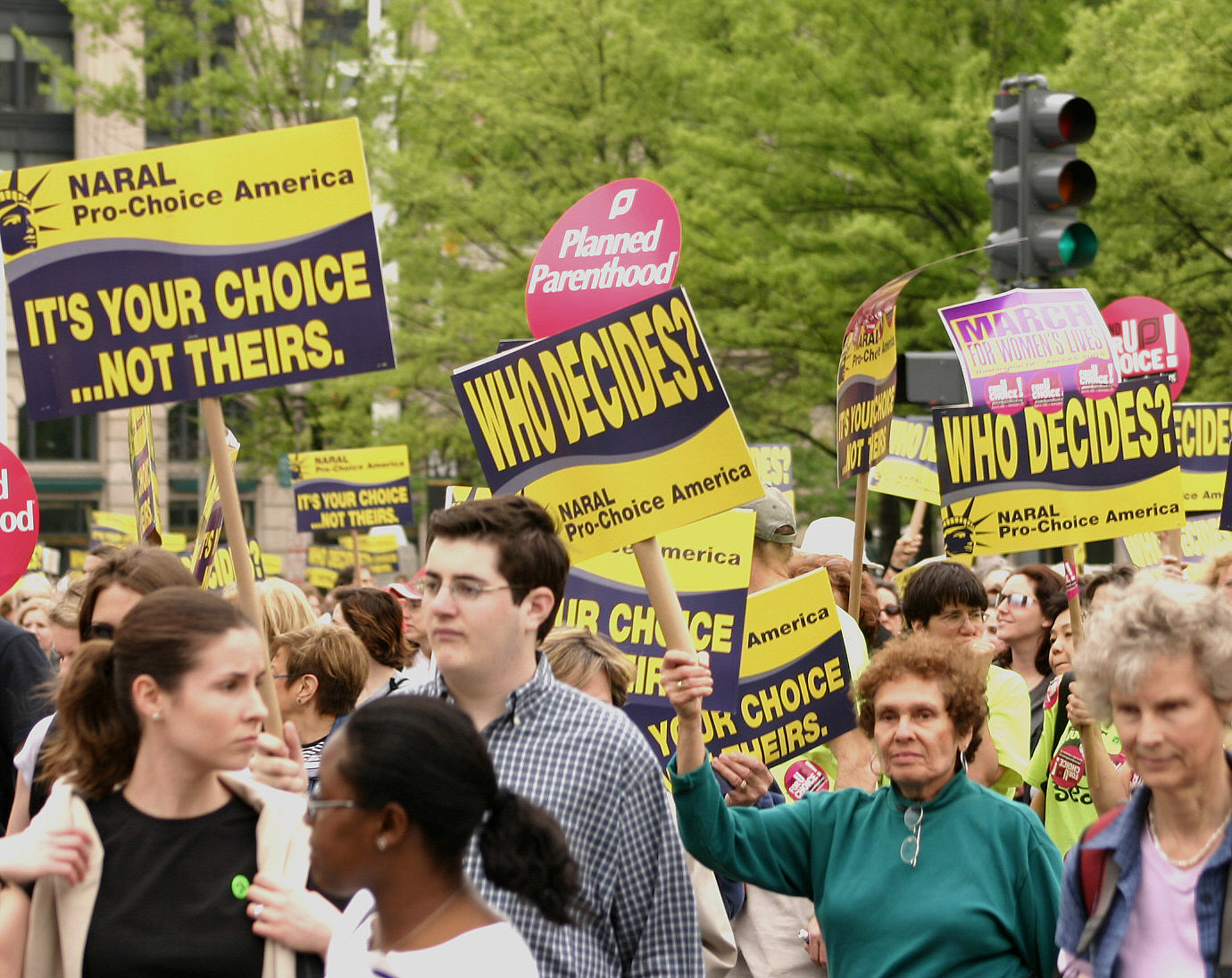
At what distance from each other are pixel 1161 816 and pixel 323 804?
153cm

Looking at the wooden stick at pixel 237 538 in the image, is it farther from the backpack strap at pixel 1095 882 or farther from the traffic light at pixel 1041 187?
the traffic light at pixel 1041 187

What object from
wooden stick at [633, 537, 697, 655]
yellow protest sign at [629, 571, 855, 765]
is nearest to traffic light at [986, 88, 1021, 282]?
yellow protest sign at [629, 571, 855, 765]

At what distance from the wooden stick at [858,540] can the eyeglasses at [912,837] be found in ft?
7.17

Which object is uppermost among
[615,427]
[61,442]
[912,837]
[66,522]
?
[61,442]

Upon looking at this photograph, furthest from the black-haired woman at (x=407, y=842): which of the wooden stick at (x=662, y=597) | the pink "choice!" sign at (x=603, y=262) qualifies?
the pink "choice!" sign at (x=603, y=262)

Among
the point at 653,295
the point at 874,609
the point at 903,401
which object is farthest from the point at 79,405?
the point at 903,401

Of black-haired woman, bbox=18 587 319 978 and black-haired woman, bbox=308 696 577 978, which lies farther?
black-haired woman, bbox=18 587 319 978

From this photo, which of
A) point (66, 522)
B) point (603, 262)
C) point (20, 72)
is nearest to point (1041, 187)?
point (603, 262)

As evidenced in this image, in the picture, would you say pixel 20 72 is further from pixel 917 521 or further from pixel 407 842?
pixel 407 842

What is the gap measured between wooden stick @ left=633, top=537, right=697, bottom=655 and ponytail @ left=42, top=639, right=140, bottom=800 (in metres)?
1.31

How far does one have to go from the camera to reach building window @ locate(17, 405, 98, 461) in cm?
4506

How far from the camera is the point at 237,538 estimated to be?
420 centimetres

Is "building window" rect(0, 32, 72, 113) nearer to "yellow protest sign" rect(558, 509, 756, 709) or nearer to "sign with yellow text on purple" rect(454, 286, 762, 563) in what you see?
"yellow protest sign" rect(558, 509, 756, 709)

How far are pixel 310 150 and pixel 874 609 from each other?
3.44 meters
